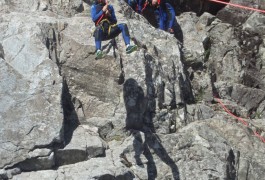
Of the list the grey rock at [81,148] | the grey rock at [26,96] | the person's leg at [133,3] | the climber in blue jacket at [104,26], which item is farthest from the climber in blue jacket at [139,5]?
the grey rock at [81,148]

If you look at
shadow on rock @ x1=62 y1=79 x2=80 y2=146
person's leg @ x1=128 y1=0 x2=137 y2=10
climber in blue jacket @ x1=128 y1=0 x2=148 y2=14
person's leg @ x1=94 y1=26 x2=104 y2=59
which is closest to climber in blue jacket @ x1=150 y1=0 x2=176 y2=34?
climber in blue jacket @ x1=128 y1=0 x2=148 y2=14

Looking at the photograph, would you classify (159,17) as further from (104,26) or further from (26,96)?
(26,96)

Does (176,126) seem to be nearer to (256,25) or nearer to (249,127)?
(249,127)

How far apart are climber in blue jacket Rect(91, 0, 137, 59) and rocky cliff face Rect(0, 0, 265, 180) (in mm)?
886

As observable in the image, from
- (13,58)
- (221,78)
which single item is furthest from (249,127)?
(13,58)

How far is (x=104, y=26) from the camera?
15281mm

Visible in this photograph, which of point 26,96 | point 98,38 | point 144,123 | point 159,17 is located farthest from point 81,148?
point 159,17

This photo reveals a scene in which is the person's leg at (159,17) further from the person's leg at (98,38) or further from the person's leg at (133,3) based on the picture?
the person's leg at (98,38)

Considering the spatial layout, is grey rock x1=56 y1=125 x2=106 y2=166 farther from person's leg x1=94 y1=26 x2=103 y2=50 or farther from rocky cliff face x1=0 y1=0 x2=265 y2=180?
person's leg x1=94 y1=26 x2=103 y2=50

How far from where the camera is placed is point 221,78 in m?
20.9

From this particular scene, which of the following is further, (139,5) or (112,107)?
(139,5)

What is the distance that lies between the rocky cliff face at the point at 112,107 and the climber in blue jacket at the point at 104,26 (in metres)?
0.89

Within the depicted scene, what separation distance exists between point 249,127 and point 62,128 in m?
6.48

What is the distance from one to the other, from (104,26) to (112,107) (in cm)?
231
